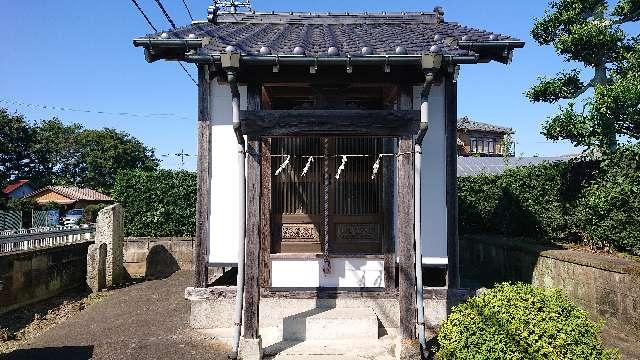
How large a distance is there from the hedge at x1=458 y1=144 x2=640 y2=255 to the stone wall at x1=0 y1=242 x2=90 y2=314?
11.7 meters

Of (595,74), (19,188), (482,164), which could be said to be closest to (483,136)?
(482,164)

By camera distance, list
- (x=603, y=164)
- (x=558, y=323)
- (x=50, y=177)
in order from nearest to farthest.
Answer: (x=558, y=323)
(x=603, y=164)
(x=50, y=177)

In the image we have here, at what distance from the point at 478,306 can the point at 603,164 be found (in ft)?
17.0

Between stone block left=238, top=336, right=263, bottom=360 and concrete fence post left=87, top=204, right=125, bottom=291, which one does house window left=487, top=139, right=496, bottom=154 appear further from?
stone block left=238, top=336, right=263, bottom=360

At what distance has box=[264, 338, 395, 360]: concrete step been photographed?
570cm

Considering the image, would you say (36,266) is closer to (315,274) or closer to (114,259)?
(114,259)

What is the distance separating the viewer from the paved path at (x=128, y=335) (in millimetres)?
5906

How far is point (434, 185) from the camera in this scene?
7180 mm

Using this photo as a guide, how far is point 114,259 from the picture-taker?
10.7 m

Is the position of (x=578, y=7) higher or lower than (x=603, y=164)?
higher

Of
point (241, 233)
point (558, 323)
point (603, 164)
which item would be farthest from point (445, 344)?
point (603, 164)

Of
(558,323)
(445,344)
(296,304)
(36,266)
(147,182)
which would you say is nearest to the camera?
(558,323)

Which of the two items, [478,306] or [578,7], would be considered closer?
[478,306]

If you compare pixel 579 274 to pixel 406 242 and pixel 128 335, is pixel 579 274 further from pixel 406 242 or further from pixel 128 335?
pixel 128 335
